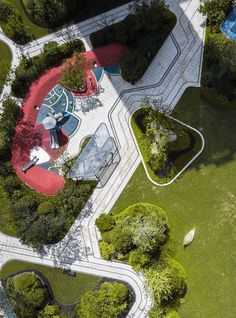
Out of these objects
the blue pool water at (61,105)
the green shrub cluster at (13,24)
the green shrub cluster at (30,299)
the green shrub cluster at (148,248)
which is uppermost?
the green shrub cluster at (13,24)

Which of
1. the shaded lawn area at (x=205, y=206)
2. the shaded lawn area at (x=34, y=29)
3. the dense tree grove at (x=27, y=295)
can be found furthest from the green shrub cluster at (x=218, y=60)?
the dense tree grove at (x=27, y=295)

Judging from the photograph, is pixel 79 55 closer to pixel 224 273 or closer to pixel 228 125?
pixel 228 125

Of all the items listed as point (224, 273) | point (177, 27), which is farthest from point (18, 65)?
point (224, 273)

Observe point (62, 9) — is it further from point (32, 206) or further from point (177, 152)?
point (32, 206)

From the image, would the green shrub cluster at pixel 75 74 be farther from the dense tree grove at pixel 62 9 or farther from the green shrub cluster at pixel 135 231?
the green shrub cluster at pixel 135 231

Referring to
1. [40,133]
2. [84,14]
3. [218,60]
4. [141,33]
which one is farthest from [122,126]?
[84,14]

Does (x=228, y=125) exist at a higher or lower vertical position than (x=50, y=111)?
higher

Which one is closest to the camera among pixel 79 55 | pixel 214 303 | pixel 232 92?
pixel 214 303
